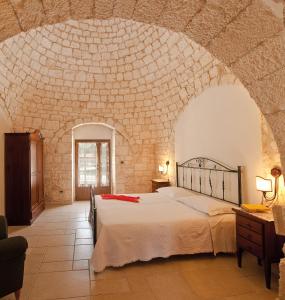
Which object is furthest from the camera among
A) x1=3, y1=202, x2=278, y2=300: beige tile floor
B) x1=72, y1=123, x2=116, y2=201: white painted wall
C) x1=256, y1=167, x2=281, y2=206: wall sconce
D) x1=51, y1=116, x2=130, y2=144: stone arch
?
x1=72, y1=123, x2=116, y2=201: white painted wall

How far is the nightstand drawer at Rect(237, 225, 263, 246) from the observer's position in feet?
8.42

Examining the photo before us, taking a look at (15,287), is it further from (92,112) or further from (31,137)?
(92,112)

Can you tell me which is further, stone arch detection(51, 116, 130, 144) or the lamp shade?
stone arch detection(51, 116, 130, 144)

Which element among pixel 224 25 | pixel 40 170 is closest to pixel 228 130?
pixel 224 25

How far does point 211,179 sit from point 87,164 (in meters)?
4.21

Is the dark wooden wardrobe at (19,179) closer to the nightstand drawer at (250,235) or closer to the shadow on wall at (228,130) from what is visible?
the shadow on wall at (228,130)

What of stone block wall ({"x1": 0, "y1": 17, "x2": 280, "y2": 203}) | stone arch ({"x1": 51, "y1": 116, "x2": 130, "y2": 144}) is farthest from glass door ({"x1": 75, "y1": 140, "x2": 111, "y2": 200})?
stone arch ({"x1": 51, "y1": 116, "x2": 130, "y2": 144})

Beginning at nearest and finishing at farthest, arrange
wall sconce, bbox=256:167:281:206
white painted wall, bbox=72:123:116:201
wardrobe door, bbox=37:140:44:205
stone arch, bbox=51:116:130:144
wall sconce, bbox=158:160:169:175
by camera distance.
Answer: wall sconce, bbox=256:167:281:206, wardrobe door, bbox=37:140:44:205, wall sconce, bbox=158:160:169:175, stone arch, bbox=51:116:130:144, white painted wall, bbox=72:123:116:201

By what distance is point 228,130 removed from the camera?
12.6 ft

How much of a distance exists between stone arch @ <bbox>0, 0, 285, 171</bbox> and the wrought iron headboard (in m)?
2.47

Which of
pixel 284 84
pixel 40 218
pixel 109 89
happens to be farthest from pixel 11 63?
pixel 284 84

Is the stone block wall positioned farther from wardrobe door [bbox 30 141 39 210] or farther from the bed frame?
wardrobe door [bbox 30 141 39 210]

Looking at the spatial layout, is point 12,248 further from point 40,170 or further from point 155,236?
point 40,170

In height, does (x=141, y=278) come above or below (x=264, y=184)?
below
